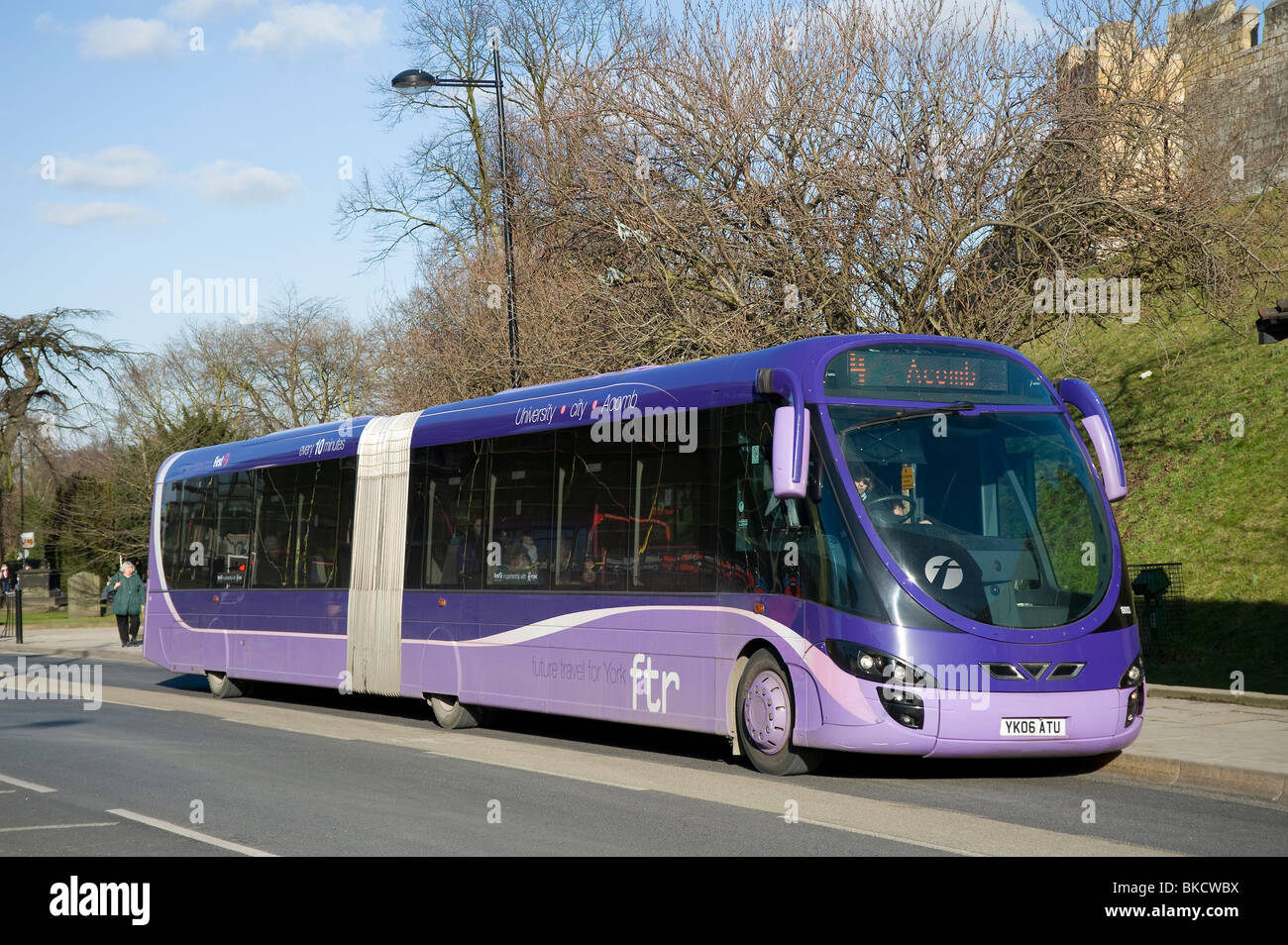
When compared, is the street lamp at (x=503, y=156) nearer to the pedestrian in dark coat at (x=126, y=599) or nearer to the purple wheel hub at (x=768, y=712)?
the purple wheel hub at (x=768, y=712)

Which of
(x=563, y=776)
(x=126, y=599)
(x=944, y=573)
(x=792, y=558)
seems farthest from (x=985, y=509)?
(x=126, y=599)

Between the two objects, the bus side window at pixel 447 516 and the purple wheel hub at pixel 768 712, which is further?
the bus side window at pixel 447 516

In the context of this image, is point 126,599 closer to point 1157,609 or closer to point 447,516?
point 447,516

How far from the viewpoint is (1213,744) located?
11898mm

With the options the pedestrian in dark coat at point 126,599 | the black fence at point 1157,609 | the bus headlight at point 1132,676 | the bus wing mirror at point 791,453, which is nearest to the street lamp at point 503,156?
the black fence at point 1157,609

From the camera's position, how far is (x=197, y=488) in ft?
70.8

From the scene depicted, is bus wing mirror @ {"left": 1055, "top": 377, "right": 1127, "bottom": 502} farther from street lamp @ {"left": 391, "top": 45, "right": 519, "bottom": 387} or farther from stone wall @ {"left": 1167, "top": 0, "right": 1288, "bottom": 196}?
street lamp @ {"left": 391, "top": 45, "right": 519, "bottom": 387}

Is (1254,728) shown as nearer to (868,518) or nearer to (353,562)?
(868,518)

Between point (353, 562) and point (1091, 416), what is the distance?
29.5 feet

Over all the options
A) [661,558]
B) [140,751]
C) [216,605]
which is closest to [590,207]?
[216,605]

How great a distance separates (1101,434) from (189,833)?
749 cm

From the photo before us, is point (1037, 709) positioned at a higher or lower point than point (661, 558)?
lower

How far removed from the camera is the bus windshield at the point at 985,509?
1054 cm

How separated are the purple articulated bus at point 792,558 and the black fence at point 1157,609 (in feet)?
31.5
